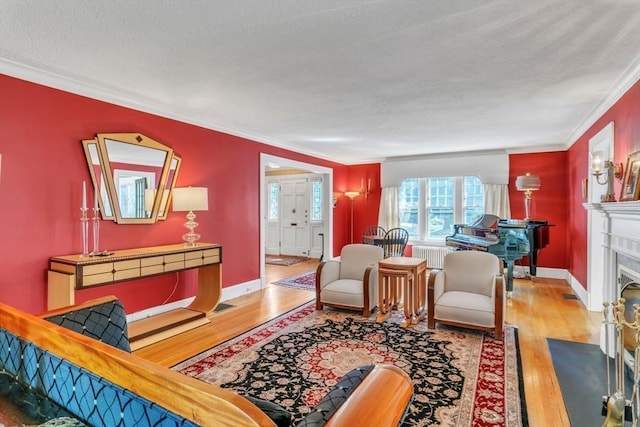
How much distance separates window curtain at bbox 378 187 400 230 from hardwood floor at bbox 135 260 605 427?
108 inches

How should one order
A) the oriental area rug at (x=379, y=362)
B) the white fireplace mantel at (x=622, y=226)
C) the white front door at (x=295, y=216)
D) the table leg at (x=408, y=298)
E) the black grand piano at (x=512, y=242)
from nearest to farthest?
the oriental area rug at (x=379, y=362), the white fireplace mantel at (x=622, y=226), the table leg at (x=408, y=298), the black grand piano at (x=512, y=242), the white front door at (x=295, y=216)

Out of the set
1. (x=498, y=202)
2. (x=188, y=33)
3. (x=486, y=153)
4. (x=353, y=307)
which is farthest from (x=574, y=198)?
(x=188, y=33)

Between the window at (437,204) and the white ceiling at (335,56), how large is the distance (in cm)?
280

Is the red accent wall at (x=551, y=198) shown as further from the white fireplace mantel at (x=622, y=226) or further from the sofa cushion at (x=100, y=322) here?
the sofa cushion at (x=100, y=322)

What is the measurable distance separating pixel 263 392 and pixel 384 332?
1.60 metres

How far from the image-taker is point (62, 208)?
3.22 meters

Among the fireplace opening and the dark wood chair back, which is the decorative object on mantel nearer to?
the fireplace opening

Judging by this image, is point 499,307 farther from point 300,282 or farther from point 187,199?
point 187,199

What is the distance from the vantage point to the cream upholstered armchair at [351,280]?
417cm

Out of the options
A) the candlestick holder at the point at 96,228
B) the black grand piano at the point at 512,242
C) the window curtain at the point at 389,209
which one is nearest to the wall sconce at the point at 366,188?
the window curtain at the point at 389,209

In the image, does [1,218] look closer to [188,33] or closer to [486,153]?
[188,33]

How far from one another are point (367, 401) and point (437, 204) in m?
7.04

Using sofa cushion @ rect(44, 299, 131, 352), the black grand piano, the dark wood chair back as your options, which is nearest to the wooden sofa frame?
sofa cushion @ rect(44, 299, 131, 352)

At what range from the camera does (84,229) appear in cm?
333
